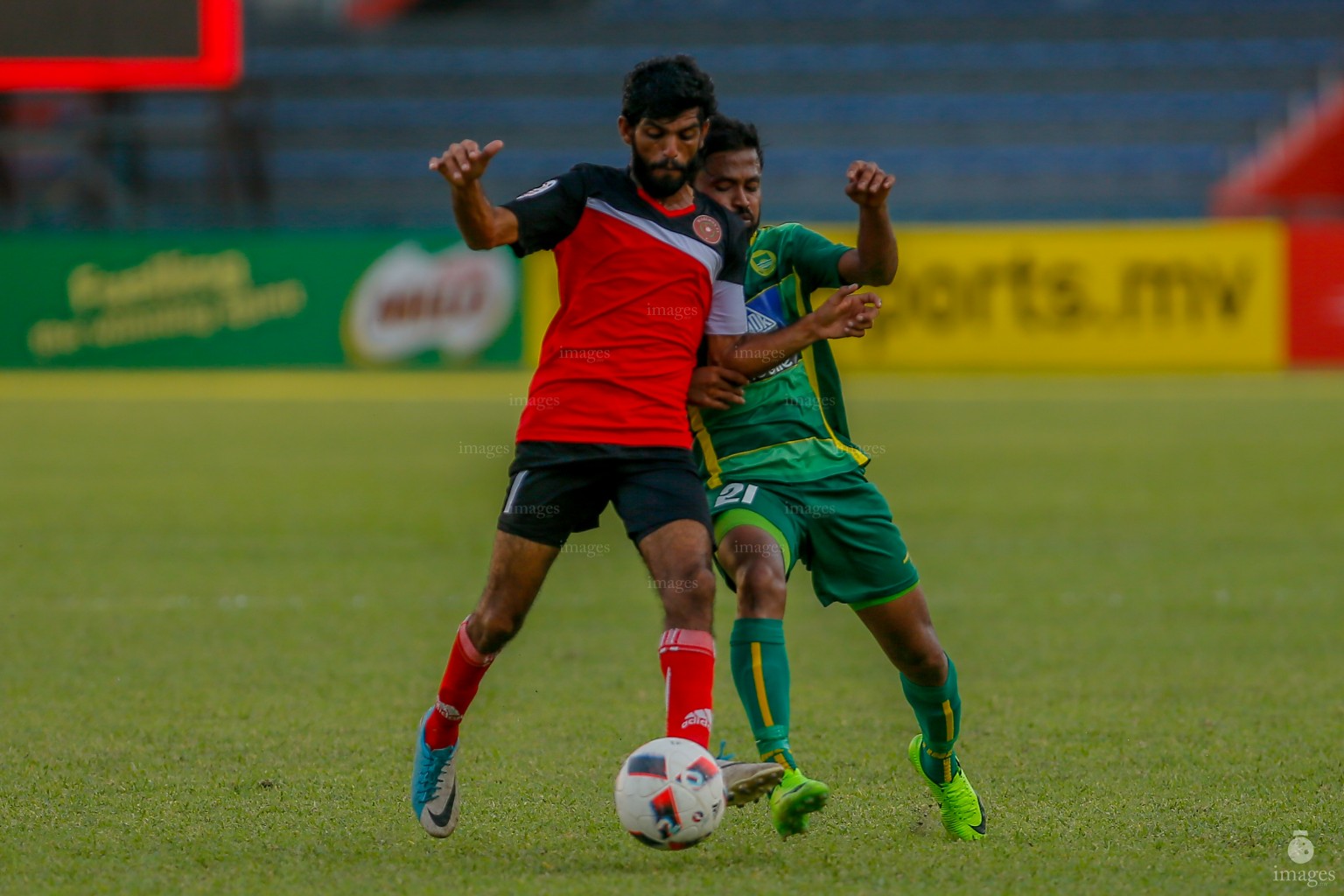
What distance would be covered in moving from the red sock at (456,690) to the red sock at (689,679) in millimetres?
479

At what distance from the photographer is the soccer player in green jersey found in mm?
4102

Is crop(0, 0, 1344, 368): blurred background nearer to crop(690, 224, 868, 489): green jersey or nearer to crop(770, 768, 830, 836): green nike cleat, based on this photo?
crop(690, 224, 868, 489): green jersey

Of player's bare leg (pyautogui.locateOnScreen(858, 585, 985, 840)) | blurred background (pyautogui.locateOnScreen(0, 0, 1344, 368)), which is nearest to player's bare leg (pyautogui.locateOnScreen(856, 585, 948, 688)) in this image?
player's bare leg (pyautogui.locateOnScreen(858, 585, 985, 840))

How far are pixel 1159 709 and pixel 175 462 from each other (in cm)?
875

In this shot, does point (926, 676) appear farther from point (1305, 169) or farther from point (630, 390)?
point (1305, 169)

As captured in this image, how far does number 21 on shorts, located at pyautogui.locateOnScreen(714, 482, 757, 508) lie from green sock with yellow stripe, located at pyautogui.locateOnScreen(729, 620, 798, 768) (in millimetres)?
317

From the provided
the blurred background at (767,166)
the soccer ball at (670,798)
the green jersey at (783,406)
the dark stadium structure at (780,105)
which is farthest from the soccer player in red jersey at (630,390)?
the dark stadium structure at (780,105)

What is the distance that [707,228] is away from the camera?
4.06 meters

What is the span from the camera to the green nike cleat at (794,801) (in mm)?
3713

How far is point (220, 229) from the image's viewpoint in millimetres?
21016

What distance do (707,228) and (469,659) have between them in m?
1.11

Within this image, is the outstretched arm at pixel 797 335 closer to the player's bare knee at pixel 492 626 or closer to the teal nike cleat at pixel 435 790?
the player's bare knee at pixel 492 626

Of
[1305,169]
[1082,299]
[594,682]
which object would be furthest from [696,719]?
[1305,169]

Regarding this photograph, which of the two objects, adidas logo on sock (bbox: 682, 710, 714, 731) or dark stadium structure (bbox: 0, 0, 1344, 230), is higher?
dark stadium structure (bbox: 0, 0, 1344, 230)
